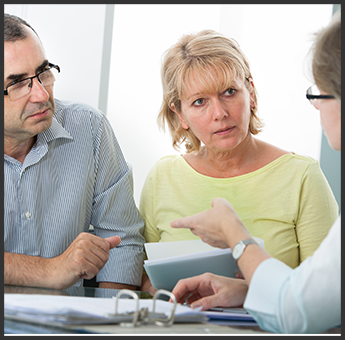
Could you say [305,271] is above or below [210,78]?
below

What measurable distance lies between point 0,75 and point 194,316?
1049 mm

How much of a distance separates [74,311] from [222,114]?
973 mm

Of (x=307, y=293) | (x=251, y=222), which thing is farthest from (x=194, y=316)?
(x=251, y=222)

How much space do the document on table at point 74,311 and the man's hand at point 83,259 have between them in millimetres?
411

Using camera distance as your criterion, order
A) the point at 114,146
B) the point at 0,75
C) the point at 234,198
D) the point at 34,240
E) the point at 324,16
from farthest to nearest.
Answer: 1. the point at 324,16
2. the point at 114,146
3. the point at 234,198
4. the point at 34,240
5. the point at 0,75

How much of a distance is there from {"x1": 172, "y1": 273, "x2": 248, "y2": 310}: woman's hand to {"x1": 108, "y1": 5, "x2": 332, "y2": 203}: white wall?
179 centimetres

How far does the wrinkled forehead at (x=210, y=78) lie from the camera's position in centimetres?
148

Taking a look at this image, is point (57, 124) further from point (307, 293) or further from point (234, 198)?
point (307, 293)

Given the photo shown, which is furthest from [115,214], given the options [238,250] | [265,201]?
[238,250]

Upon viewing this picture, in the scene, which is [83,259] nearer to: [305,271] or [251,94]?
[305,271]

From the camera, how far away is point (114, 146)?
1.74 metres

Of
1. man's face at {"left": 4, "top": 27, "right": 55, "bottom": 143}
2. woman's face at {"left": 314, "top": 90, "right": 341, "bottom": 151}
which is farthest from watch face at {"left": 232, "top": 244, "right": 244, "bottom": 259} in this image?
man's face at {"left": 4, "top": 27, "right": 55, "bottom": 143}

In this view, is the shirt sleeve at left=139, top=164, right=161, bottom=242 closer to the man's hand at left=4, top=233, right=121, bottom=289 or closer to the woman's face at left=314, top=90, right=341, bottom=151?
the man's hand at left=4, top=233, right=121, bottom=289

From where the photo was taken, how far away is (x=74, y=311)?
70cm
